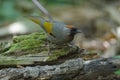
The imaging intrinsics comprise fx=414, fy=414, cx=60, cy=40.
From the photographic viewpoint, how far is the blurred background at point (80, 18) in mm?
8883

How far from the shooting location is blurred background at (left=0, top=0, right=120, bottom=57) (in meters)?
8.88

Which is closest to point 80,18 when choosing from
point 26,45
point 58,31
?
point 58,31

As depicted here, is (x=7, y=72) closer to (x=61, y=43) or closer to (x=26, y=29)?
(x=61, y=43)

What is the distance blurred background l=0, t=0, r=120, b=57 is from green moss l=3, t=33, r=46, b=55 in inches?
121

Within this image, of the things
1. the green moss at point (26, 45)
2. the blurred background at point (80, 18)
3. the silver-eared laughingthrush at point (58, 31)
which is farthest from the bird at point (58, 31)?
the blurred background at point (80, 18)

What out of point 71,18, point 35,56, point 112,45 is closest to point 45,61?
point 35,56

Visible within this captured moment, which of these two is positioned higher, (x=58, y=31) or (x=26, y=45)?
(x=58, y=31)

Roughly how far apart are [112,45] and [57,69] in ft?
11.7

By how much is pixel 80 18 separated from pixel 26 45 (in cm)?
538

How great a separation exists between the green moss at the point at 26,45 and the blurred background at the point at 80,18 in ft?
10.1

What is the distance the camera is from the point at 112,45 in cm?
793

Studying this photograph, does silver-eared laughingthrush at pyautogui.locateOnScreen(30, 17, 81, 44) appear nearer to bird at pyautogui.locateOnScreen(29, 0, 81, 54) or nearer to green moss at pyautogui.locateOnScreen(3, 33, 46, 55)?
bird at pyautogui.locateOnScreen(29, 0, 81, 54)

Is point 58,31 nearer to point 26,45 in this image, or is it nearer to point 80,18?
point 26,45

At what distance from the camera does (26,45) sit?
494 cm
